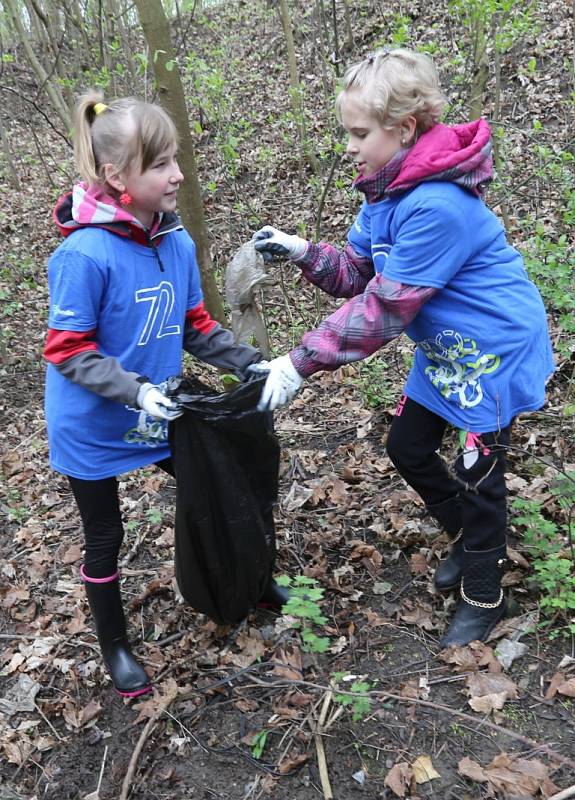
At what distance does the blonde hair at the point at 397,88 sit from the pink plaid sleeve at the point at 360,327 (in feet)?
1.71

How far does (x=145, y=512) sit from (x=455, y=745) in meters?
2.33

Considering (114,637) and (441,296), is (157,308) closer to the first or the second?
(441,296)

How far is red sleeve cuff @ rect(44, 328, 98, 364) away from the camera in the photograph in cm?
214

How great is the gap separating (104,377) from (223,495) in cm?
65

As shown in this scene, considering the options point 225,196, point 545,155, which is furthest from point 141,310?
point 225,196

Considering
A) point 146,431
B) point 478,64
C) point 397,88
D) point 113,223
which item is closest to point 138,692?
point 146,431

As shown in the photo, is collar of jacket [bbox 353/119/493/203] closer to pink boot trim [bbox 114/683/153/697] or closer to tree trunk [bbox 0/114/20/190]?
pink boot trim [bbox 114/683/153/697]

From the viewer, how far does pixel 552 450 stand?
139 inches

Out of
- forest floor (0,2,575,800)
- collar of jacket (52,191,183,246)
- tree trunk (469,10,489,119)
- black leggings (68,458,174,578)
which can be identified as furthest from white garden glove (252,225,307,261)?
tree trunk (469,10,489,119)

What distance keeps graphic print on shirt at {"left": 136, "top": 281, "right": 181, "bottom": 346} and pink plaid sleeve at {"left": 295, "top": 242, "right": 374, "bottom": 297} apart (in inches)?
22.6

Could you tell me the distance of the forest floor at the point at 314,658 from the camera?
7.12 ft

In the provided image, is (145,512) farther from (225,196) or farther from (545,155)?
(225,196)

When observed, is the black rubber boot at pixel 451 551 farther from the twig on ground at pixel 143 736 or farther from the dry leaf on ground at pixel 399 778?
the twig on ground at pixel 143 736

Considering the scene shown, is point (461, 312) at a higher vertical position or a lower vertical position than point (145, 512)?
higher
